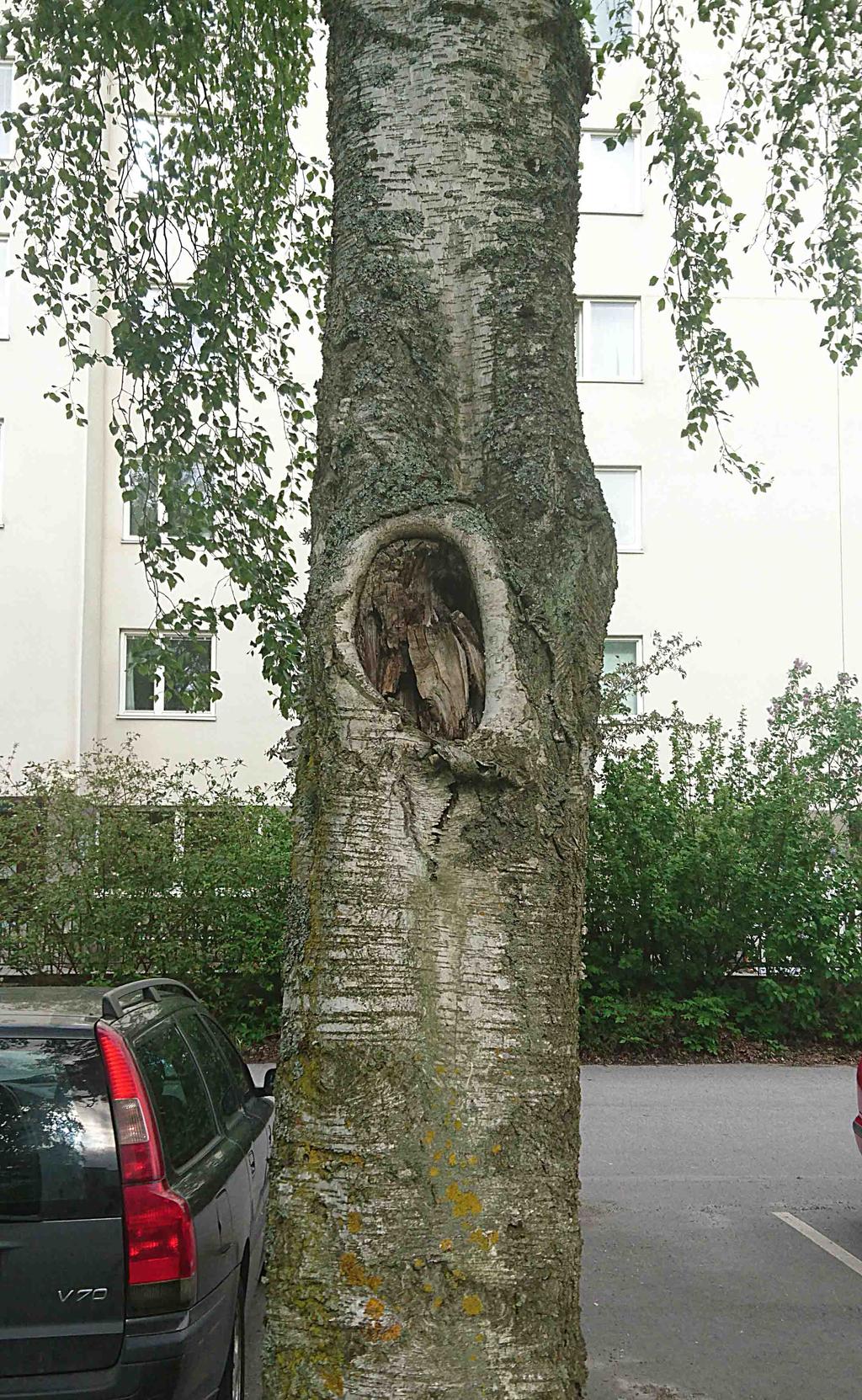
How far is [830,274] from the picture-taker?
305 inches

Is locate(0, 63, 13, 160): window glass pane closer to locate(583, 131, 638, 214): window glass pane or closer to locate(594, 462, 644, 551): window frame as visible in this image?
locate(583, 131, 638, 214): window glass pane

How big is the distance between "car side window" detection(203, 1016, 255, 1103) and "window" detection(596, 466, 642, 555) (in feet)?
51.1

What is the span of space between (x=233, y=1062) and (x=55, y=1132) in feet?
7.11

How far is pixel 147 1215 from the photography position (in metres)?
3.62

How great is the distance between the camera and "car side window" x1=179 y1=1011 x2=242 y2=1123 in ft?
16.2

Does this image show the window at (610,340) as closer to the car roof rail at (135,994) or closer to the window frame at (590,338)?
the window frame at (590,338)

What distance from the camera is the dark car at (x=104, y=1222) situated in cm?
349

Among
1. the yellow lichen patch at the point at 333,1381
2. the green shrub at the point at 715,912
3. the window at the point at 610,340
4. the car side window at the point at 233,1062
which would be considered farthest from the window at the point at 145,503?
the window at the point at 610,340

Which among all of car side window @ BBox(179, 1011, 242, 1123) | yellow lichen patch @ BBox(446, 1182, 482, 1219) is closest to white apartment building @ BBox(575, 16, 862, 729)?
car side window @ BBox(179, 1011, 242, 1123)

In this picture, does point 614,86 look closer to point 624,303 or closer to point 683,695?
point 624,303

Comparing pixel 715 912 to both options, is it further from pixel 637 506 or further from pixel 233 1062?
pixel 637 506

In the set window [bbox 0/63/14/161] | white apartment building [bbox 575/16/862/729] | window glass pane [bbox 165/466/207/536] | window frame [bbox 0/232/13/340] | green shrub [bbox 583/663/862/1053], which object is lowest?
green shrub [bbox 583/663/862/1053]

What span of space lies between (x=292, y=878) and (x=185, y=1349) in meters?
1.88

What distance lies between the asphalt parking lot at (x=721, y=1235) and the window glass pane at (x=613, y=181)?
1490 centimetres
